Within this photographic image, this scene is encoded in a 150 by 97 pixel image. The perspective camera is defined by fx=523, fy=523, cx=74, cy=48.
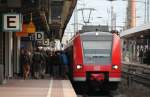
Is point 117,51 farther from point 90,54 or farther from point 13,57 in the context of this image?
point 13,57

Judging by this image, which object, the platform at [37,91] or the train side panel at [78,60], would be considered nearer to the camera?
the platform at [37,91]

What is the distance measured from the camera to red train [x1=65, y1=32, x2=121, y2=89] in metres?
23.9

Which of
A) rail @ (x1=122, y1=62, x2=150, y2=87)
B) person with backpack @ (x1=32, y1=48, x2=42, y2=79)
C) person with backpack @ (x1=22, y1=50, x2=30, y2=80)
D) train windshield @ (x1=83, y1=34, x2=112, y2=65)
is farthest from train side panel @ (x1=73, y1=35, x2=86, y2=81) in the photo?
rail @ (x1=122, y1=62, x2=150, y2=87)

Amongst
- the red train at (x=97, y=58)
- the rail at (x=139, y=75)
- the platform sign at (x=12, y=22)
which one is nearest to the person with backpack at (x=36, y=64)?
the rail at (x=139, y=75)

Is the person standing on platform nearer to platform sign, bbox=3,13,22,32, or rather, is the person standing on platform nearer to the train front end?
the train front end

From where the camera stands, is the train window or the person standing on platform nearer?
the train window

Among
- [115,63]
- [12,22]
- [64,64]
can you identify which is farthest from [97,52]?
[64,64]

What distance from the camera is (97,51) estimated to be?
24453 millimetres

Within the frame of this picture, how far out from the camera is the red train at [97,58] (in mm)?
23859

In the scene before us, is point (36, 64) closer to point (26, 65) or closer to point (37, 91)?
point (26, 65)

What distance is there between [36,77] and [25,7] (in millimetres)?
5911

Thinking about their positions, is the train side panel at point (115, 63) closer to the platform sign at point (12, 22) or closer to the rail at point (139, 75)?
the rail at point (139, 75)

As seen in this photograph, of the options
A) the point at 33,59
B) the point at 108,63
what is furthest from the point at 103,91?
the point at 33,59

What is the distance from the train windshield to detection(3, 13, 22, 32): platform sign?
4.52 m
